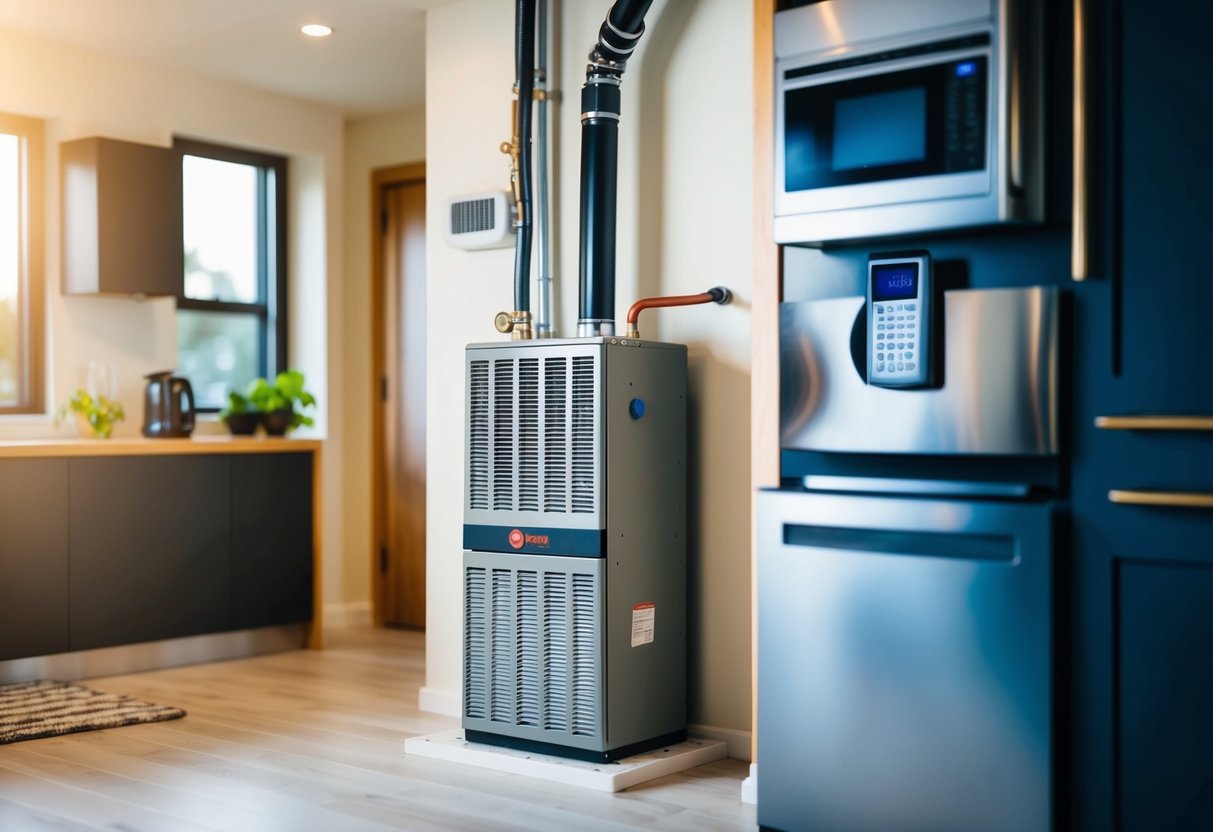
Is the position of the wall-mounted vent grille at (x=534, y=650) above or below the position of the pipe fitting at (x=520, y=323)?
below

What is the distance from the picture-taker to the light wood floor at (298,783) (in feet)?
9.25

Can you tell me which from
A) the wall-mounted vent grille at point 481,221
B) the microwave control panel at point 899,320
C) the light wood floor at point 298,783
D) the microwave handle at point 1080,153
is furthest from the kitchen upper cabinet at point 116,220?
the microwave handle at point 1080,153

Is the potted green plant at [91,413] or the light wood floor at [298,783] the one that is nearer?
the light wood floor at [298,783]

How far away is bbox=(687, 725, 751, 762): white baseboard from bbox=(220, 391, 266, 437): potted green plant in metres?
2.61

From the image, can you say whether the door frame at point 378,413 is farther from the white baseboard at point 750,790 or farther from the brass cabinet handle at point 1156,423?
the brass cabinet handle at point 1156,423

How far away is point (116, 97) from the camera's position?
4.91 meters

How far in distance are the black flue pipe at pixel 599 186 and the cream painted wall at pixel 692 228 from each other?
0.69ft

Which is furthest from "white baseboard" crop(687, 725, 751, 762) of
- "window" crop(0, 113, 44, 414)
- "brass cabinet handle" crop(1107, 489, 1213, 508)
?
"window" crop(0, 113, 44, 414)

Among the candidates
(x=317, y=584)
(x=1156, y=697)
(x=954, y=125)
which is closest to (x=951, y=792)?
(x=1156, y=697)

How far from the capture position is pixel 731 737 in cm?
344

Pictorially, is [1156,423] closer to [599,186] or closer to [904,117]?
[904,117]

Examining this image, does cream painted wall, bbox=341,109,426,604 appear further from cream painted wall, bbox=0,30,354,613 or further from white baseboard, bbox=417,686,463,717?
white baseboard, bbox=417,686,463,717

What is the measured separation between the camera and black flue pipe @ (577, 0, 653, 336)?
341cm

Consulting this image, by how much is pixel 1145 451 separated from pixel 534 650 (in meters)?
1.67
